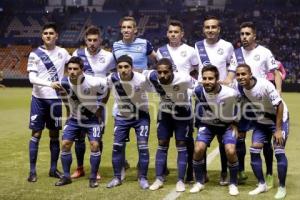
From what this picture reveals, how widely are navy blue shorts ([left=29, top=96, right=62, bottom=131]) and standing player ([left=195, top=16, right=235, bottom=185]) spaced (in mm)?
2271

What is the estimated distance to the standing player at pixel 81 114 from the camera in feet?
23.5

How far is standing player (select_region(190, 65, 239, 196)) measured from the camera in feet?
22.0

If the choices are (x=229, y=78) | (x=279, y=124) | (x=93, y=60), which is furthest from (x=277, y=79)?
(x=93, y=60)

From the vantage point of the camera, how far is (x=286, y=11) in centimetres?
3959

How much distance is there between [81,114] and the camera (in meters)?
7.38

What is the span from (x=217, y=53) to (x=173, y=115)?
3.90 feet

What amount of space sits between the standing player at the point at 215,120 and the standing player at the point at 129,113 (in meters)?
0.79

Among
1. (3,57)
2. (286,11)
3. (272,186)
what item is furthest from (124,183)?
(286,11)

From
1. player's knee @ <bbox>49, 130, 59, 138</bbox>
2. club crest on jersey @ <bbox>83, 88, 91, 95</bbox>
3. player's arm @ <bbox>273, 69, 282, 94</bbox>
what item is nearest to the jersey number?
club crest on jersey @ <bbox>83, 88, 91, 95</bbox>

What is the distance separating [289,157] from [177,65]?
341 cm

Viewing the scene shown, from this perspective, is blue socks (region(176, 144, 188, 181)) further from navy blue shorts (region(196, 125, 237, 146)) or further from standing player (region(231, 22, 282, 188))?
standing player (region(231, 22, 282, 188))

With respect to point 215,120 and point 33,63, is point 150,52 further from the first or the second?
point 33,63

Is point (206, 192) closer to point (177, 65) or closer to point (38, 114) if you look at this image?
point (177, 65)

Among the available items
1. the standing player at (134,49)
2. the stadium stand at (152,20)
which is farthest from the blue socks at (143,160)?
the stadium stand at (152,20)
